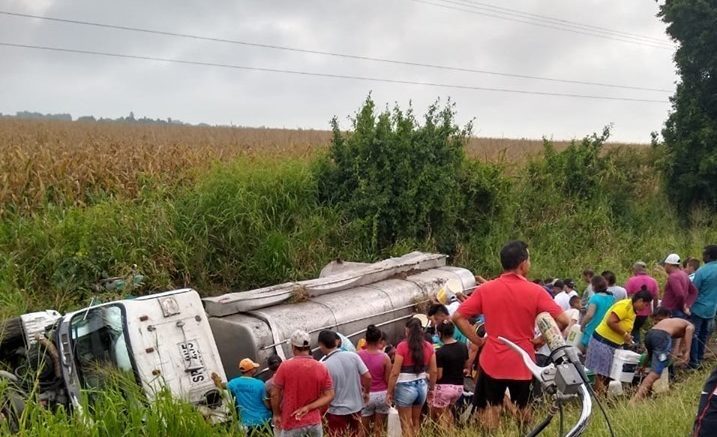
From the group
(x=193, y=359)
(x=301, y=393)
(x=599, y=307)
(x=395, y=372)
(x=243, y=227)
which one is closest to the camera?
(x=301, y=393)

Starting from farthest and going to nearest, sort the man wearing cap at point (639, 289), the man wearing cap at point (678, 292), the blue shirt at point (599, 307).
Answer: the man wearing cap at point (639, 289), the man wearing cap at point (678, 292), the blue shirt at point (599, 307)

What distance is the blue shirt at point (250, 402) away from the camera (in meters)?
5.84

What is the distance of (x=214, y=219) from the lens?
1138 cm

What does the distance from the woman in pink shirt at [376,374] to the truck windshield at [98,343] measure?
2.21 meters

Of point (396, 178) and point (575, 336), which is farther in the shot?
point (396, 178)

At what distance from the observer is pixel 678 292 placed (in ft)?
29.3

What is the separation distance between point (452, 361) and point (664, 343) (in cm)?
267

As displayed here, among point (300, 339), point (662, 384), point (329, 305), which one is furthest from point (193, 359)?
point (662, 384)

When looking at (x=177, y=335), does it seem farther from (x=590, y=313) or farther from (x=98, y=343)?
(x=590, y=313)

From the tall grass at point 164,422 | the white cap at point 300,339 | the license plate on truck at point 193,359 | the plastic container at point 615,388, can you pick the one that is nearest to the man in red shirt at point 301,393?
the white cap at point 300,339

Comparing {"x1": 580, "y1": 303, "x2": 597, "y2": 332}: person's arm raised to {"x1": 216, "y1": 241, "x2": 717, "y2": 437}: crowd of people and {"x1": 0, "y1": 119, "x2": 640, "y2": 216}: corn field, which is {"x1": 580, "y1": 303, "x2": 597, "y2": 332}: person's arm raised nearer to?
{"x1": 216, "y1": 241, "x2": 717, "y2": 437}: crowd of people

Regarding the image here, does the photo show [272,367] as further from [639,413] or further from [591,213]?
[591,213]

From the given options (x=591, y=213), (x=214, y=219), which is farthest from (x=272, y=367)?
(x=591, y=213)

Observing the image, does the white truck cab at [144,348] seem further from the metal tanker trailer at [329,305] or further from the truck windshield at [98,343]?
the metal tanker trailer at [329,305]
